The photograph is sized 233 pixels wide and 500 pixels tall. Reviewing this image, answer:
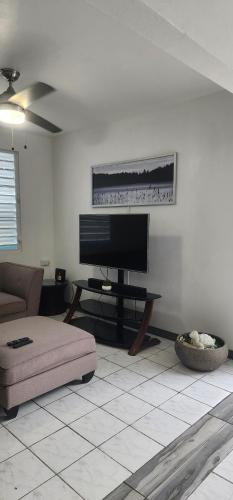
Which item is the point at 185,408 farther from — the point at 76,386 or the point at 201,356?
the point at 76,386

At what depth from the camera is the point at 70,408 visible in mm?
2225

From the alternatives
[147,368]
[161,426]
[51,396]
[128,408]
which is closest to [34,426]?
[51,396]

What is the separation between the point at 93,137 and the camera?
13.3ft

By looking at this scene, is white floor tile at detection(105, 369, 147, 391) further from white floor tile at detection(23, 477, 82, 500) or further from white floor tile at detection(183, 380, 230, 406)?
white floor tile at detection(23, 477, 82, 500)

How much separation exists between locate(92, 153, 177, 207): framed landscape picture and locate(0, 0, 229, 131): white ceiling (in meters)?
0.57

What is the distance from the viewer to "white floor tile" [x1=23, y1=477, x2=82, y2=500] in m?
1.50

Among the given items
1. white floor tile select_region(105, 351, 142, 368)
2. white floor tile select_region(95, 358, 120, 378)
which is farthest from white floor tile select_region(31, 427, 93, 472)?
white floor tile select_region(105, 351, 142, 368)

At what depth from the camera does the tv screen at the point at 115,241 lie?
3.19m

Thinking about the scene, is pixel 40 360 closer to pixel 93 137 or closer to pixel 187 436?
pixel 187 436

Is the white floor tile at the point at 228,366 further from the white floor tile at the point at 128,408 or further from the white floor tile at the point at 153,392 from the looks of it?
the white floor tile at the point at 128,408

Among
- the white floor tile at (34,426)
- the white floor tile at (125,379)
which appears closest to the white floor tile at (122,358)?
the white floor tile at (125,379)

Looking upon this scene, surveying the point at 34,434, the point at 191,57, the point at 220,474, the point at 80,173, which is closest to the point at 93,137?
the point at 80,173

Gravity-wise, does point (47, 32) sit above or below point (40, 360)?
above

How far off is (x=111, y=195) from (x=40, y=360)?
2249 mm
